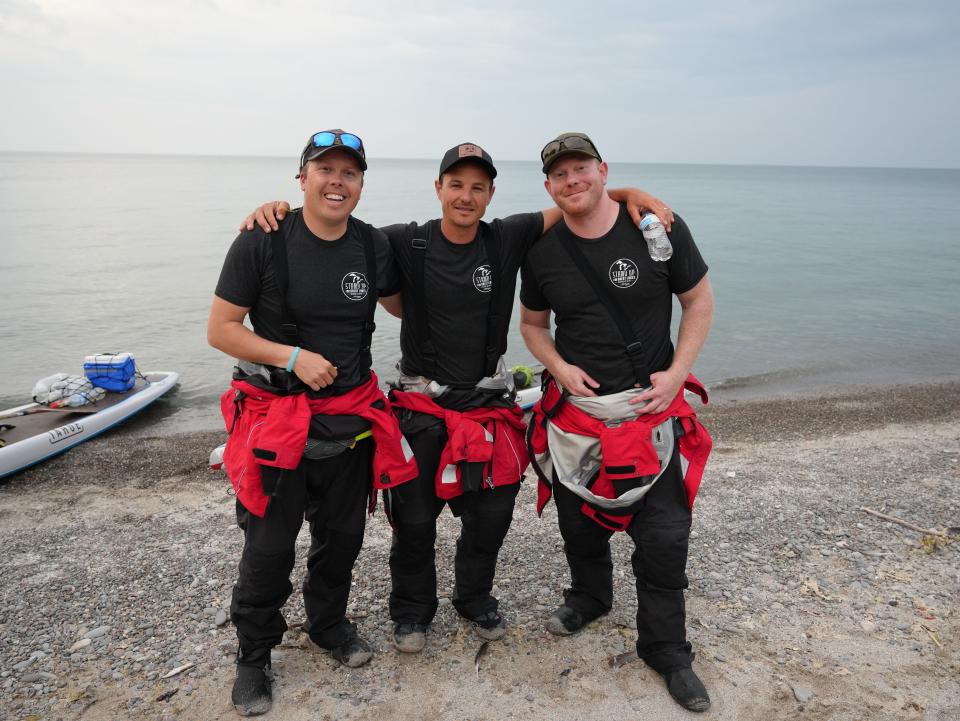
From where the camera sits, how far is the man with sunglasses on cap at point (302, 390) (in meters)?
3.92

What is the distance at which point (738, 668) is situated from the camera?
14.9ft

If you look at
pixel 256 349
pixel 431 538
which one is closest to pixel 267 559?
pixel 431 538

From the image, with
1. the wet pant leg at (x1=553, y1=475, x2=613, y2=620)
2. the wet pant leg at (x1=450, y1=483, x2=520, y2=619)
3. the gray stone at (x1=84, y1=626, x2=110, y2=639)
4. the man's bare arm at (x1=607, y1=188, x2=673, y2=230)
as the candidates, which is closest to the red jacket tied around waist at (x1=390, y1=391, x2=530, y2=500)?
the wet pant leg at (x1=450, y1=483, x2=520, y2=619)

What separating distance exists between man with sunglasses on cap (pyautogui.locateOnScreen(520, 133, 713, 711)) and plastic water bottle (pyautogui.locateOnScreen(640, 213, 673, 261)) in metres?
0.02

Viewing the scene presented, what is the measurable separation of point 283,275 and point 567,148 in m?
1.75

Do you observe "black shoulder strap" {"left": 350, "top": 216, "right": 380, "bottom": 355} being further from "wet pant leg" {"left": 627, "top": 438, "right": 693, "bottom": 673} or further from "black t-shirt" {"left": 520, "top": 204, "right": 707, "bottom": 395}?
"wet pant leg" {"left": 627, "top": 438, "right": 693, "bottom": 673}

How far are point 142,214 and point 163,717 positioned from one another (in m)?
64.5

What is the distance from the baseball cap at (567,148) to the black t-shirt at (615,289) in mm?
404

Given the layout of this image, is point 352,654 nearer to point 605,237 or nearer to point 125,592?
point 125,592

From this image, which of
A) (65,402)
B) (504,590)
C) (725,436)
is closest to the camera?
(504,590)

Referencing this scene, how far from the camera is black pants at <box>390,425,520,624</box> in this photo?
4.47m

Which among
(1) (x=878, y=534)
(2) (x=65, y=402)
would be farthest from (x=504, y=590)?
(2) (x=65, y=402)

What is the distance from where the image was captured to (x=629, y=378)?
14.1 ft

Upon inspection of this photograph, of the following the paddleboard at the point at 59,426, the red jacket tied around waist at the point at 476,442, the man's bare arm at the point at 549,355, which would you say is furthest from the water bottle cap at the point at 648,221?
the paddleboard at the point at 59,426
